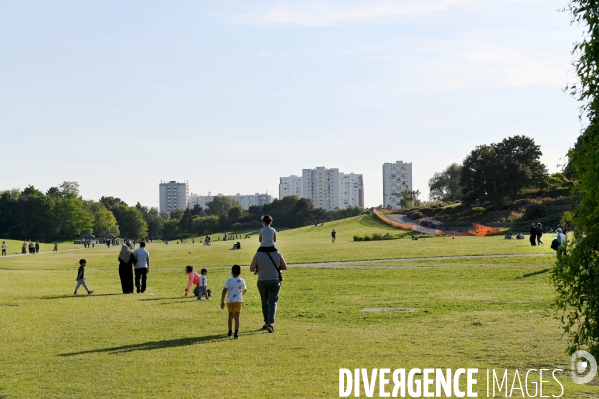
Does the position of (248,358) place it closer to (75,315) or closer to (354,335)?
(354,335)

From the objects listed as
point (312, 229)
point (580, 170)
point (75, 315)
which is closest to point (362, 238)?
point (312, 229)

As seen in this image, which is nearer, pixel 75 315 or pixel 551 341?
pixel 551 341

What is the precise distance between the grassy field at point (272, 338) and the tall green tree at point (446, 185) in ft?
484

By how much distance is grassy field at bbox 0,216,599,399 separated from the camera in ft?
36.5

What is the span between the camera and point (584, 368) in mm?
11281

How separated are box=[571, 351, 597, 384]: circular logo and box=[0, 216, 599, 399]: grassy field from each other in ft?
1.03

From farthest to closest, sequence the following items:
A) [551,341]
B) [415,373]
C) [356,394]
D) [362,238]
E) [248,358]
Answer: [362,238]
[551,341]
[248,358]
[415,373]
[356,394]

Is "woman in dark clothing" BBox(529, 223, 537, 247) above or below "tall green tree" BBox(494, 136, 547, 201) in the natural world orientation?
below

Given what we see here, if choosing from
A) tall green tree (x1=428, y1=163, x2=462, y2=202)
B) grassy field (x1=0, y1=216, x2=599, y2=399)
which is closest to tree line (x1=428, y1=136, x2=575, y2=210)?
tall green tree (x1=428, y1=163, x2=462, y2=202)

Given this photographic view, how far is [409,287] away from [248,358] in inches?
623

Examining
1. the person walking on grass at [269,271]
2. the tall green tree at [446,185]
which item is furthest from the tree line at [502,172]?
the person walking on grass at [269,271]

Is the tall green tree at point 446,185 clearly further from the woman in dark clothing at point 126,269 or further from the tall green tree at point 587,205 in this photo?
the tall green tree at point 587,205

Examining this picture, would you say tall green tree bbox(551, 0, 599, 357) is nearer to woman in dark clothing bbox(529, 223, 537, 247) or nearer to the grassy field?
the grassy field

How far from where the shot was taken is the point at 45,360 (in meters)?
13.4
